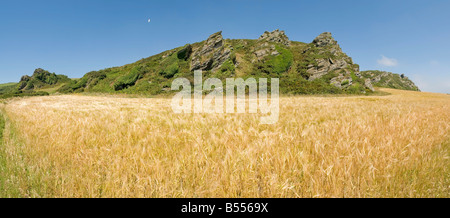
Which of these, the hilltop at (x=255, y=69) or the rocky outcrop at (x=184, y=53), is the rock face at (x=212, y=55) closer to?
the hilltop at (x=255, y=69)

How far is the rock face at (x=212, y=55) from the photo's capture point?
5084 cm

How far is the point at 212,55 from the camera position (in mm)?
52812

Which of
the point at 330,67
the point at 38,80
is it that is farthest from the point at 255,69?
the point at 38,80

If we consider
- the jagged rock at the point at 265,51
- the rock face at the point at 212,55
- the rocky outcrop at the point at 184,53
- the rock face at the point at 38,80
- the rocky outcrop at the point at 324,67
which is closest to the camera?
the rocky outcrop at the point at 324,67

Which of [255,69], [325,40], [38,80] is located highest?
[325,40]

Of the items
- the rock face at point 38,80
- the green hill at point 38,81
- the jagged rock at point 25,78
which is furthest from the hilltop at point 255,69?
the jagged rock at point 25,78

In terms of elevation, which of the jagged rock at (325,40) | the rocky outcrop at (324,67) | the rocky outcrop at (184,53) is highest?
the jagged rock at (325,40)

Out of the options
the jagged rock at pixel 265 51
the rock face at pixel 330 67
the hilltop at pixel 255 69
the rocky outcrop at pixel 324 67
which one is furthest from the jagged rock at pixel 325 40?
the jagged rock at pixel 265 51

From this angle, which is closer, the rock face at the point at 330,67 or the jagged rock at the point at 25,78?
Result: the rock face at the point at 330,67

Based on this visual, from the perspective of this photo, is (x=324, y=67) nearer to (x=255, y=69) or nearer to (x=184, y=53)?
(x=255, y=69)

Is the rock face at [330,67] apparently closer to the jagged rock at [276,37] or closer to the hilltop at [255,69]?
the hilltop at [255,69]

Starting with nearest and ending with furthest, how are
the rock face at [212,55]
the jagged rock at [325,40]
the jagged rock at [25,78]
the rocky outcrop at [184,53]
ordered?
the rock face at [212,55] < the jagged rock at [325,40] < the rocky outcrop at [184,53] < the jagged rock at [25,78]

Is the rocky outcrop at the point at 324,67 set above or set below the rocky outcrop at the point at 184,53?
below

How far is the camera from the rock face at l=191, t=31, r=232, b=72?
50844 mm
